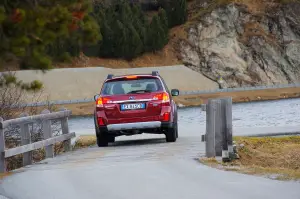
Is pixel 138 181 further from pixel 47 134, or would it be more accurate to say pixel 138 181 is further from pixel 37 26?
pixel 47 134

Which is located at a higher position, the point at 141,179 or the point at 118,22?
the point at 118,22

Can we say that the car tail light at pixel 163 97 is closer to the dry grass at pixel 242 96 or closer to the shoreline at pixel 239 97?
the shoreline at pixel 239 97

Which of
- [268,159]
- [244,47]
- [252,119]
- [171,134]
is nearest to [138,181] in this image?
[268,159]

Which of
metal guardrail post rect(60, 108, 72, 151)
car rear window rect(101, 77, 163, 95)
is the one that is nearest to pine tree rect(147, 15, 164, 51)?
car rear window rect(101, 77, 163, 95)

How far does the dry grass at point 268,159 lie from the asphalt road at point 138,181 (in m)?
0.35

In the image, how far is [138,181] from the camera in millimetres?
12289

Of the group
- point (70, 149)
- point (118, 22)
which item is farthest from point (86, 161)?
point (118, 22)

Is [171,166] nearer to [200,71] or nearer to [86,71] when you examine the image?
[86,71]

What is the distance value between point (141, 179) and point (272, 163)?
3.86m

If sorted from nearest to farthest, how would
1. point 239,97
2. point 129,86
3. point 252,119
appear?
point 129,86 < point 252,119 < point 239,97

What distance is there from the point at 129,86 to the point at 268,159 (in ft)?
19.0

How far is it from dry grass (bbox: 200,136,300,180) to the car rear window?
2798 mm

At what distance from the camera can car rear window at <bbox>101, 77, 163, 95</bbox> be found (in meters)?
20.7

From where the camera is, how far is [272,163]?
51.2 ft
